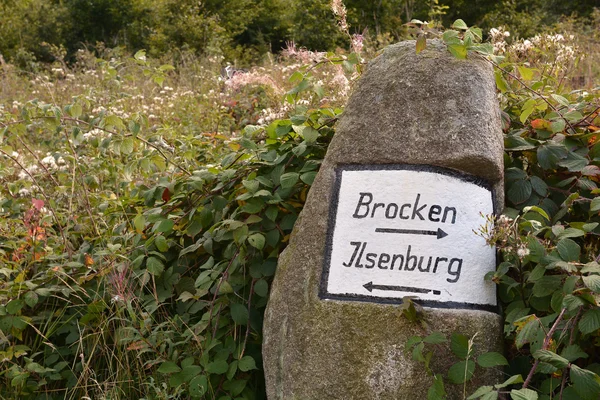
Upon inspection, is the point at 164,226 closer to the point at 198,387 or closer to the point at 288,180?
the point at 288,180

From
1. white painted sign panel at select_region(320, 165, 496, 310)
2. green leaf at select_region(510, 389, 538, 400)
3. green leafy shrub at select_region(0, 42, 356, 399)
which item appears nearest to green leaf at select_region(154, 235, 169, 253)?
green leafy shrub at select_region(0, 42, 356, 399)

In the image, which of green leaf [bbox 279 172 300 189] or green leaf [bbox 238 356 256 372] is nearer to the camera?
green leaf [bbox 238 356 256 372]

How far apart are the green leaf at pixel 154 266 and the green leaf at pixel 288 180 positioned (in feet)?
1.92

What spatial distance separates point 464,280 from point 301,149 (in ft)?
2.89

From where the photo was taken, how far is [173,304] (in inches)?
115

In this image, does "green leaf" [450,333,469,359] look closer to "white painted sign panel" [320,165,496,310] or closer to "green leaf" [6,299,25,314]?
"white painted sign panel" [320,165,496,310]

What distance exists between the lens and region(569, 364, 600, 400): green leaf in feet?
5.84

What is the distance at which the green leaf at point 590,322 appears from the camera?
73.5 inches

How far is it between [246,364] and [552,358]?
1096mm

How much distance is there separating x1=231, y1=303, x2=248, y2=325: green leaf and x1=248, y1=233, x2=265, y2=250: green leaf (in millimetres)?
229

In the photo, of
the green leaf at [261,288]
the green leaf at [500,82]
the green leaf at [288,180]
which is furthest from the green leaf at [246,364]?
the green leaf at [500,82]

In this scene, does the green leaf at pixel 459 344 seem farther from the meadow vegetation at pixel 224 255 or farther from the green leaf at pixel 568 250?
the green leaf at pixel 568 250

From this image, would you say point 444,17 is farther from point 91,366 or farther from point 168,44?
point 91,366

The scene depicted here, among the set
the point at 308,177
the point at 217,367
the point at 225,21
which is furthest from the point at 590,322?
the point at 225,21
